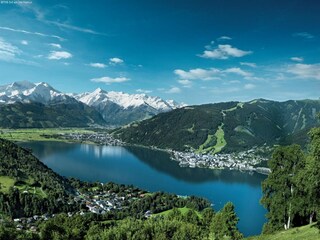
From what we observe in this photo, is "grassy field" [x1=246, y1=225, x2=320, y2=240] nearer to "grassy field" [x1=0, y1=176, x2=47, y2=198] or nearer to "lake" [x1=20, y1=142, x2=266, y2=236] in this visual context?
"lake" [x1=20, y1=142, x2=266, y2=236]

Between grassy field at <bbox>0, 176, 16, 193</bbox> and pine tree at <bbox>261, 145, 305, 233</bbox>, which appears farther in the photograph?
grassy field at <bbox>0, 176, 16, 193</bbox>

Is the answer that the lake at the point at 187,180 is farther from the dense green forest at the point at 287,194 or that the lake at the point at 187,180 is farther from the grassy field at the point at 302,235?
the grassy field at the point at 302,235

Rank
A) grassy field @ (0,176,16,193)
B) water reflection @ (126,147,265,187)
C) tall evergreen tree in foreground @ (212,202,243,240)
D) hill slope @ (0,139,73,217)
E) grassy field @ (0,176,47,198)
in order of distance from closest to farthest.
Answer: tall evergreen tree in foreground @ (212,202,243,240) < hill slope @ (0,139,73,217) < grassy field @ (0,176,16,193) < grassy field @ (0,176,47,198) < water reflection @ (126,147,265,187)

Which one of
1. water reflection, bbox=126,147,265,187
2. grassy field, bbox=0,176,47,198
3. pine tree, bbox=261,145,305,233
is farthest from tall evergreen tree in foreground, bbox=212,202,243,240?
water reflection, bbox=126,147,265,187

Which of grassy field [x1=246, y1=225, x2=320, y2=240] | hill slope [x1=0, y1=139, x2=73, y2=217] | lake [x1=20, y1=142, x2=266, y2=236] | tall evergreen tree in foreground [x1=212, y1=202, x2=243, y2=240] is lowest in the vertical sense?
lake [x1=20, y1=142, x2=266, y2=236]

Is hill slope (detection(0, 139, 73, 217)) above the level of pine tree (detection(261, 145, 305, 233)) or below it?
below

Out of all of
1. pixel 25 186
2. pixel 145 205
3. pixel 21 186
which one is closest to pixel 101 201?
pixel 145 205

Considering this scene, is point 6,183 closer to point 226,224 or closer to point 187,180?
point 226,224

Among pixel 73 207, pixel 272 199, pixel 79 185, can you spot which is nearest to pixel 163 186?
pixel 79 185

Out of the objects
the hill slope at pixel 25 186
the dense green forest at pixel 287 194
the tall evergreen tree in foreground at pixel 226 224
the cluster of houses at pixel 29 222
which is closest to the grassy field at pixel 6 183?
the hill slope at pixel 25 186

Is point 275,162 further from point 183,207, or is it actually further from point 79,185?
point 79,185
